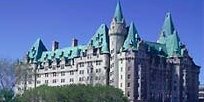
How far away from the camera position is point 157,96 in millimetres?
116125

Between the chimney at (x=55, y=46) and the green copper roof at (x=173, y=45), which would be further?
Result: the chimney at (x=55, y=46)

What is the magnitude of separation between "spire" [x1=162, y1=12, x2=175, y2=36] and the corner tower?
1203cm

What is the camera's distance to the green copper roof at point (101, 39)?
4633 inches

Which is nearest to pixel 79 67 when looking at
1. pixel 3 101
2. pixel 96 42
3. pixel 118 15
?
pixel 96 42

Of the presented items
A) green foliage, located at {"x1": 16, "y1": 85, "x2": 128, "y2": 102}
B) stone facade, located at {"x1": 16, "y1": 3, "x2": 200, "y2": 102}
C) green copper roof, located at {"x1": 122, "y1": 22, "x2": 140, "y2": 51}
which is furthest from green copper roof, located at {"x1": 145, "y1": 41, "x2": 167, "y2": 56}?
green foliage, located at {"x1": 16, "y1": 85, "x2": 128, "y2": 102}

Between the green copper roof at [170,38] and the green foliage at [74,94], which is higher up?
the green copper roof at [170,38]

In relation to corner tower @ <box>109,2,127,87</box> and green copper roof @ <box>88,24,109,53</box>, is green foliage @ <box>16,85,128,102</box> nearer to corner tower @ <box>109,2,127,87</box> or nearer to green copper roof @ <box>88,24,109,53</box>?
corner tower @ <box>109,2,127,87</box>

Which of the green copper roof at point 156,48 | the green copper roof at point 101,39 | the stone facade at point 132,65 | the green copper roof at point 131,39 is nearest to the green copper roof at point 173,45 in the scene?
the stone facade at point 132,65

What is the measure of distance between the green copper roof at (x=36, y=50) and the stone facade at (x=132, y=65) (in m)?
6.17

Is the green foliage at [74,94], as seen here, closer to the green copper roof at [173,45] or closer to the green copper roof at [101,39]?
the green copper roof at [101,39]

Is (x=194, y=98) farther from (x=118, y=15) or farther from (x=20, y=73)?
(x=20, y=73)

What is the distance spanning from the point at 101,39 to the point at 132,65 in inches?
454

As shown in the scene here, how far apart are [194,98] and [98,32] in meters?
24.5

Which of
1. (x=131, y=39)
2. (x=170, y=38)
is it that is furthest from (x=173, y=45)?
(x=131, y=39)
